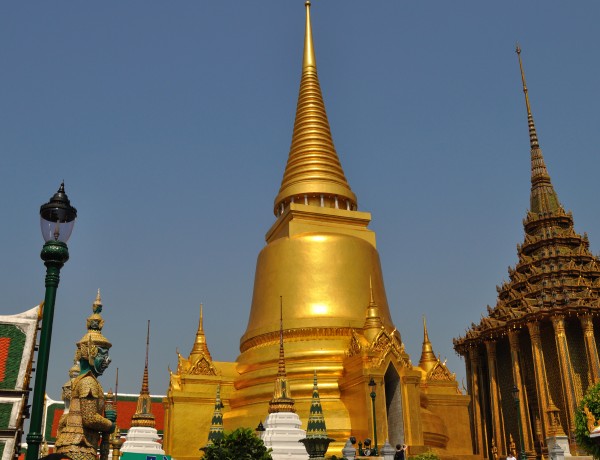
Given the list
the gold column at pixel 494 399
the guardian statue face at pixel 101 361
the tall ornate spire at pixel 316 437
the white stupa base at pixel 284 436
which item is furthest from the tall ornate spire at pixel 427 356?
the guardian statue face at pixel 101 361

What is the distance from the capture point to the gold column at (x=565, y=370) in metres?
23.4

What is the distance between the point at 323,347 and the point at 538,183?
49.1 feet

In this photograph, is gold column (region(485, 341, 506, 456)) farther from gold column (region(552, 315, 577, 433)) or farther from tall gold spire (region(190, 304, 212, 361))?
tall gold spire (region(190, 304, 212, 361))

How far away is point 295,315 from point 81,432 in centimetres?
1595

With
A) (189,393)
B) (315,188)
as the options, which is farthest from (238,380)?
(315,188)

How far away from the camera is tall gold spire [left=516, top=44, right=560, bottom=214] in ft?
96.5

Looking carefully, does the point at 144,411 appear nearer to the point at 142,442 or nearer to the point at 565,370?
the point at 142,442

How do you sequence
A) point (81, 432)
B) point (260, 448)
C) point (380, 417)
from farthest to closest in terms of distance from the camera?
point (380, 417)
point (260, 448)
point (81, 432)

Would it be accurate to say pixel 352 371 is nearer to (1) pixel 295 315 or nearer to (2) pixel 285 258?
(1) pixel 295 315

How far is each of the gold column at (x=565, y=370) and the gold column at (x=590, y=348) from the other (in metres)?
0.69

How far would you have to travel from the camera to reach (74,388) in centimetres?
652

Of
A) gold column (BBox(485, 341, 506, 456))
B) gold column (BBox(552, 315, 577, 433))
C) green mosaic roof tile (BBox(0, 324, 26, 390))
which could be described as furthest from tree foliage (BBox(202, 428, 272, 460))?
gold column (BBox(485, 341, 506, 456))

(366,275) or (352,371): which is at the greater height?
(366,275)

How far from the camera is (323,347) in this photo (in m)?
21.0
